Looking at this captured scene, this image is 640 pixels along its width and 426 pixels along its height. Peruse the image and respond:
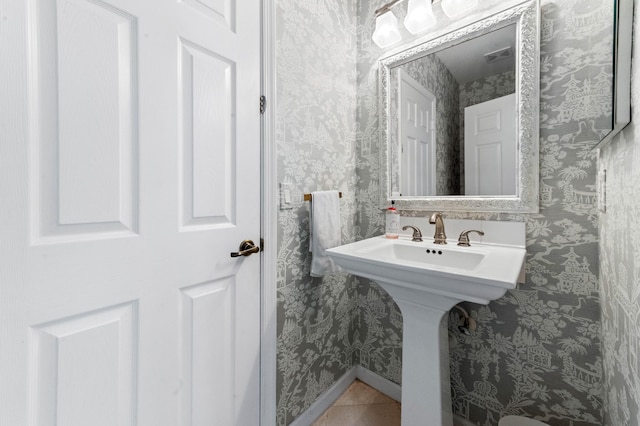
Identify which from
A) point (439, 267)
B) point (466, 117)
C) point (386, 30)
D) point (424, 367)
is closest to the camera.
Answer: point (439, 267)

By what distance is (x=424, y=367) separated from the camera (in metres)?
1.01

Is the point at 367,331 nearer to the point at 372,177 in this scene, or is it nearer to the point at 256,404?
the point at 256,404

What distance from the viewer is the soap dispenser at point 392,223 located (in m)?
1.43

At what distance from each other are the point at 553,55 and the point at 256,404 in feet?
6.12

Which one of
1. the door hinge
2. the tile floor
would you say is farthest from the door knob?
the tile floor

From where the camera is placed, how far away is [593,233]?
38.0 inches

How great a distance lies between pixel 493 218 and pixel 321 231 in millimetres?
787

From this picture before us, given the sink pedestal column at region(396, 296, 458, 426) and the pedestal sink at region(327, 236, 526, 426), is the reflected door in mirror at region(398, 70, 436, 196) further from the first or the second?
the sink pedestal column at region(396, 296, 458, 426)

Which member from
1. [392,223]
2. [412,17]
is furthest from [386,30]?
[392,223]

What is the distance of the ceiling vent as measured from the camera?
3.73 ft

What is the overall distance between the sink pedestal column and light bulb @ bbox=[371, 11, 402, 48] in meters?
1.36

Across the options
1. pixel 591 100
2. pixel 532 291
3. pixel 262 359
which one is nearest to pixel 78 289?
pixel 262 359

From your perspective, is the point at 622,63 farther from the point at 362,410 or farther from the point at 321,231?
the point at 362,410

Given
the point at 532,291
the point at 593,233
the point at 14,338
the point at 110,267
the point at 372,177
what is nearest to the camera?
the point at 14,338
